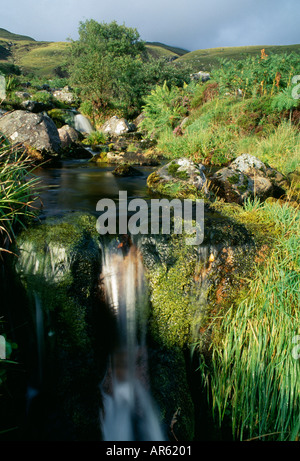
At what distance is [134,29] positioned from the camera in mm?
32969

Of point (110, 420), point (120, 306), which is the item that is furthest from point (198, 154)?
point (110, 420)

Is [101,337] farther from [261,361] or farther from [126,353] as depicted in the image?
[261,361]

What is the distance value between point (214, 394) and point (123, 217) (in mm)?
2320

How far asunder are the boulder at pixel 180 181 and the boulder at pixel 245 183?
19.8 inches

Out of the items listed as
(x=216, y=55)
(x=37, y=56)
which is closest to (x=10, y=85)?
(x=216, y=55)

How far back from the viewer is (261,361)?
7.89ft

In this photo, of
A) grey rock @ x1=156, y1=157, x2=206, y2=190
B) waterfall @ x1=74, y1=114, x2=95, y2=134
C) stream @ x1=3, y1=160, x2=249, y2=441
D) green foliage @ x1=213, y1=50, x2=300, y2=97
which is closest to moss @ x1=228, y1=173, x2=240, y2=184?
grey rock @ x1=156, y1=157, x2=206, y2=190

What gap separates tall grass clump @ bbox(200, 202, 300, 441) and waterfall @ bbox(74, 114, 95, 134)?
1874cm

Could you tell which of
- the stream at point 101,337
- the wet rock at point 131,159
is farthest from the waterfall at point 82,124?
the stream at point 101,337

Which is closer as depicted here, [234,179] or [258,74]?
[234,179]

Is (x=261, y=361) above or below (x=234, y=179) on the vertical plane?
below

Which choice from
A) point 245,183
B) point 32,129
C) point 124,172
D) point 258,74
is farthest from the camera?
point 258,74

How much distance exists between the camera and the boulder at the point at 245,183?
564 cm

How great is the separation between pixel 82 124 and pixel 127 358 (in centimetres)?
1927
